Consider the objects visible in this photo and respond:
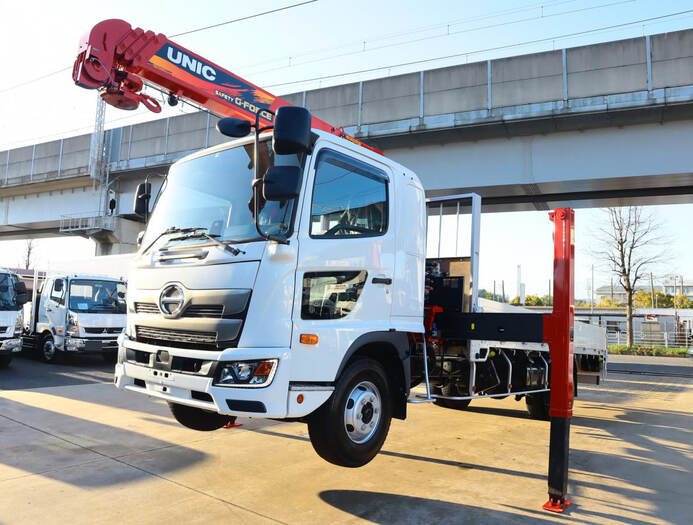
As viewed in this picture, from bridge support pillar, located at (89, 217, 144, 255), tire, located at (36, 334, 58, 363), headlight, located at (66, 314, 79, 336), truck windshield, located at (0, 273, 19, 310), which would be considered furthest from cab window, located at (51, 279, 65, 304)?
bridge support pillar, located at (89, 217, 144, 255)

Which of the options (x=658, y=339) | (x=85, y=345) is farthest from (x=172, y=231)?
(x=658, y=339)

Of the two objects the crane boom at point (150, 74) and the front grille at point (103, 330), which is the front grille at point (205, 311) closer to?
the crane boom at point (150, 74)

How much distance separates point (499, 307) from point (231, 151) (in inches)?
162

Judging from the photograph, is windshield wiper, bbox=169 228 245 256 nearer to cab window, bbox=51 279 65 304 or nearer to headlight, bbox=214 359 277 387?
headlight, bbox=214 359 277 387

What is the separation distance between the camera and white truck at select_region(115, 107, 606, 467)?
3.51 metres

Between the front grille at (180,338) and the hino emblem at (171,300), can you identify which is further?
the hino emblem at (171,300)

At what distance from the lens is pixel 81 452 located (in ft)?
16.3

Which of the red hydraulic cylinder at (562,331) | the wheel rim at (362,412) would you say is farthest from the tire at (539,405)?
the wheel rim at (362,412)

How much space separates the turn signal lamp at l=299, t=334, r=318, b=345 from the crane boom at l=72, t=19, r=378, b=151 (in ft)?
13.0

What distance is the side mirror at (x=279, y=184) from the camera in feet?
11.4

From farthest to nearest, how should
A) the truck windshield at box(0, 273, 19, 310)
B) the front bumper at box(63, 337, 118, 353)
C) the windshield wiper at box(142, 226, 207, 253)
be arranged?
the front bumper at box(63, 337, 118, 353) < the truck windshield at box(0, 273, 19, 310) < the windshield wiper at box(142, 226, 207, 253)

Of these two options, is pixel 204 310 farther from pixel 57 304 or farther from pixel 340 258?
pixel 57 304

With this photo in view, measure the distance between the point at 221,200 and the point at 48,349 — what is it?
11.8 metres

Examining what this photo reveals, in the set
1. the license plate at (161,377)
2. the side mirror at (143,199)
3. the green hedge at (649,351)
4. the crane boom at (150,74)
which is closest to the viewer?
the license plate at (161,377)
